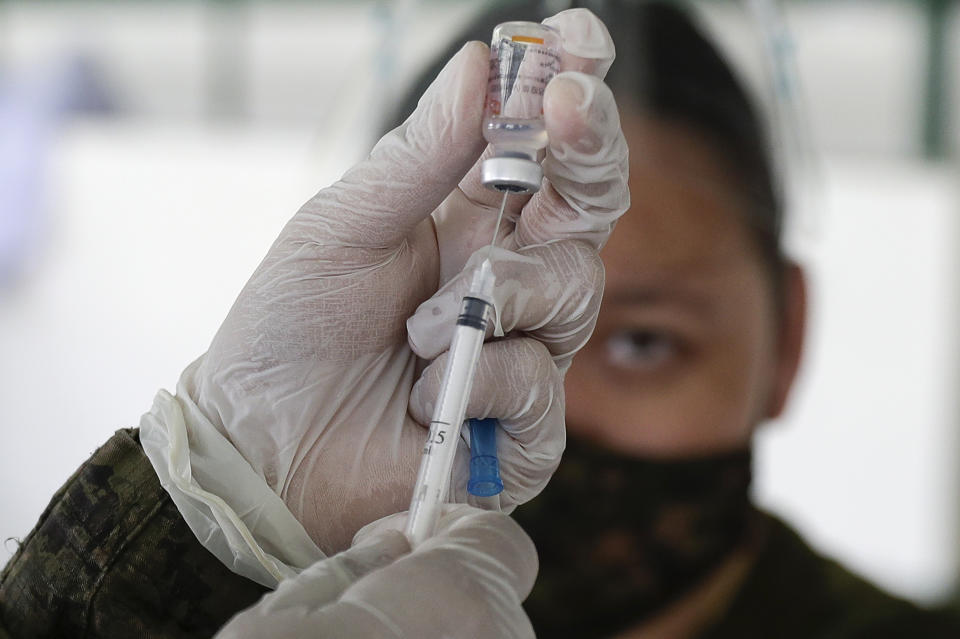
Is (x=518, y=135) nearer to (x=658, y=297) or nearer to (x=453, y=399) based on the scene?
(x=453, y=399)

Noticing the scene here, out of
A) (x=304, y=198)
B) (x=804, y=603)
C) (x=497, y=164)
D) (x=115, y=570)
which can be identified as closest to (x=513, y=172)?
(x=497, y=164)

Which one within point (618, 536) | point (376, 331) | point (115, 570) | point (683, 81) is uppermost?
point (683, 81)

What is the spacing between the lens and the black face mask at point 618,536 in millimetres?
1576

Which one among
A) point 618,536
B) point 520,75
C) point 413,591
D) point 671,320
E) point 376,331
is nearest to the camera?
point 413,591

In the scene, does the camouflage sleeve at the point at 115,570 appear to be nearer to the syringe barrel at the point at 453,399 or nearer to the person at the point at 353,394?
the person at the point at 353,394

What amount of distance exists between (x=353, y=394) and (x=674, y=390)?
1.15 meters

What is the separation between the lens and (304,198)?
5.23ft

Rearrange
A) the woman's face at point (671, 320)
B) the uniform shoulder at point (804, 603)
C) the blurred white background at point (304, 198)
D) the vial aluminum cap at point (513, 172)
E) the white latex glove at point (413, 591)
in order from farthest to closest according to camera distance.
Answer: the blurred white background at point (304, 198), the uniform shoulder at point (804, 603), the woman's face at point (671, 320), the vial aluminum cap at point (513, 172), the white latex glove at point (413, 591)

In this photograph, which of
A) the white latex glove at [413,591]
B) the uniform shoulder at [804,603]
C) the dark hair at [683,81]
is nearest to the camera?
the white latex glove at [413,591]

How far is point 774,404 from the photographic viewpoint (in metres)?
1.92

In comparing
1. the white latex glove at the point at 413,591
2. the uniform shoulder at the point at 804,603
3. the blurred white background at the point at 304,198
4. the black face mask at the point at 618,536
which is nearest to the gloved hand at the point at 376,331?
the white latex glove at the point at 413,591

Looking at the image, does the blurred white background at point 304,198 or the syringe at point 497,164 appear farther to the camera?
the blurred white background at point 304,198

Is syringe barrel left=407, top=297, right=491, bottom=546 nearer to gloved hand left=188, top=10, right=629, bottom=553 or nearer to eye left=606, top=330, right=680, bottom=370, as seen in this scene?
gloved hand left=188, top=10, right=629, bottom=553

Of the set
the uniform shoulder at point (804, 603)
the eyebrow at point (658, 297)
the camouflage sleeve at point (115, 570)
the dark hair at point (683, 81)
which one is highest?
the dark hair at point (683, 81)
